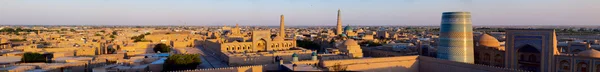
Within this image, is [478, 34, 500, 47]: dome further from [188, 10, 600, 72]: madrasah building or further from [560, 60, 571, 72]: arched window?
[560, 60, 571, 72]: arched window

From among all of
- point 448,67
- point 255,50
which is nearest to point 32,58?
point 255,50

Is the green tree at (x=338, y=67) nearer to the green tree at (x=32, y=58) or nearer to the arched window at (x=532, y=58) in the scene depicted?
the arched window at (x=532, y=58)

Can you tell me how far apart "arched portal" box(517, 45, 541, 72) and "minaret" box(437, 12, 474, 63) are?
6.02 feet

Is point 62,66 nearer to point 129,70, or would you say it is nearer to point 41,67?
point 41,67

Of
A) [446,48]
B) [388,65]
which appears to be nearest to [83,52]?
[388,65]

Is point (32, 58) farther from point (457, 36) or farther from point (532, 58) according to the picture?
point (532, 58)

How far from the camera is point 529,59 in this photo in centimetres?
1408

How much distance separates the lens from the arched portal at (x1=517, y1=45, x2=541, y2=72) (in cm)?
1386

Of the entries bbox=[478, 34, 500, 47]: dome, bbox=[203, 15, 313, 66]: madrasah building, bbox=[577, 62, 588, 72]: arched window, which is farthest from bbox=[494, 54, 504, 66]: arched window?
bbox=[203, 15, 313, 66]: madrasah building

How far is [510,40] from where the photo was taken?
43.9 feet

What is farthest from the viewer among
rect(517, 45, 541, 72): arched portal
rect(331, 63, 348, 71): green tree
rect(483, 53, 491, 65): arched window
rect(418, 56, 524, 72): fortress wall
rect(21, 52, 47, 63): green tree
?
rect(21, 52, 47, 63): green tree

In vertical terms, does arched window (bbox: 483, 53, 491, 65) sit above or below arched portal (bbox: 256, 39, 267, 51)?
below

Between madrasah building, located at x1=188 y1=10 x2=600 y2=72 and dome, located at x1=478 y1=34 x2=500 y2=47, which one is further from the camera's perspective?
dome, located at x1=478 y1=34 x2=500 y2=47

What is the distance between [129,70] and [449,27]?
1055cm
